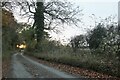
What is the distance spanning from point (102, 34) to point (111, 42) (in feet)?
15.8

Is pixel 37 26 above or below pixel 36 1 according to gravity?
below

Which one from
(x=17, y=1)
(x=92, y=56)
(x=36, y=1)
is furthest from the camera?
(x=36, y=1)

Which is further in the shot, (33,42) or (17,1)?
(33,42)

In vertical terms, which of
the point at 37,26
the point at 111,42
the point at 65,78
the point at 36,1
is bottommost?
the point at 65,78

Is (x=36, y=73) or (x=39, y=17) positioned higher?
(x=39, y=17)

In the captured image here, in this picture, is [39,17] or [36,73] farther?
[39,17]

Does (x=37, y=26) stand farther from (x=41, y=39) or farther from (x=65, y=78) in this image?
(x=65, y=78)

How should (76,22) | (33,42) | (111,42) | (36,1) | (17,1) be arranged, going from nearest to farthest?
(111,42)
(17,1)
(76,22)
(36,1)
(33,42)

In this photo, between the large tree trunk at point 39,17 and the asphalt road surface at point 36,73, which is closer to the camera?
the asphalt road surface at point 36,73

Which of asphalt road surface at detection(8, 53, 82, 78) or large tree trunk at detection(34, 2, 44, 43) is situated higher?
large tree trunk at detection(34, 2, 44, 43)

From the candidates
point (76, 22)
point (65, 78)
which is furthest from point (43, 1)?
point (65, 78)

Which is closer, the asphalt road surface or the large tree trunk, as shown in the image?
the asphalt road surface

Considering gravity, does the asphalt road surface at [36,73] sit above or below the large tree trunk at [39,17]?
below

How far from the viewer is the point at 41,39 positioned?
1978 inches
